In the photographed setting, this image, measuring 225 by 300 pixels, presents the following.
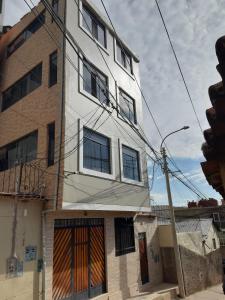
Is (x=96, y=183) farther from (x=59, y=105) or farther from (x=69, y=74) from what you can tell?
(x=69, y=74)

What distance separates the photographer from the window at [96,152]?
10320 millimetres

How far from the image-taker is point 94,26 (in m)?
13.2

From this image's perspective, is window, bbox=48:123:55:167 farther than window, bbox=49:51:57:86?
No

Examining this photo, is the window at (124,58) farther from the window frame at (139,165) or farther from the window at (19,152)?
the window at (19,152)

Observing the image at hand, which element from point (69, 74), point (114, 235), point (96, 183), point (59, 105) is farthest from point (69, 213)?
point (69, 74)

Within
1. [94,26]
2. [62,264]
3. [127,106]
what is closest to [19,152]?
[62,264]

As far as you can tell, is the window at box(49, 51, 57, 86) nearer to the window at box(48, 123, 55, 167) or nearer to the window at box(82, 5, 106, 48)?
the window at box(48, 123, 55, 167)

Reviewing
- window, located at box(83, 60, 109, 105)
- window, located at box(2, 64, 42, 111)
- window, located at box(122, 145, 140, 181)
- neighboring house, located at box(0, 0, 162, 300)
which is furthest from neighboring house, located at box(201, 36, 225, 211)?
window, located at box(2, 64, 42, 111)

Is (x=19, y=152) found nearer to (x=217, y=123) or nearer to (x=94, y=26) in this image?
(x=94, y=26)

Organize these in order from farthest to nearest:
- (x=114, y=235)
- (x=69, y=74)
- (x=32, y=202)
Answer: (x=114, y=235)
(x=69, y=74)
(x=32, y=202)

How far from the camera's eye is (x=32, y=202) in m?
8.71

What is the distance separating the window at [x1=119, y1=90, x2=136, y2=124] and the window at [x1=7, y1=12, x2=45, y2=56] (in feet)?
17.6

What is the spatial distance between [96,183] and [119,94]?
5.91m

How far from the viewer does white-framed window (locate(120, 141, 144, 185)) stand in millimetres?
12679
